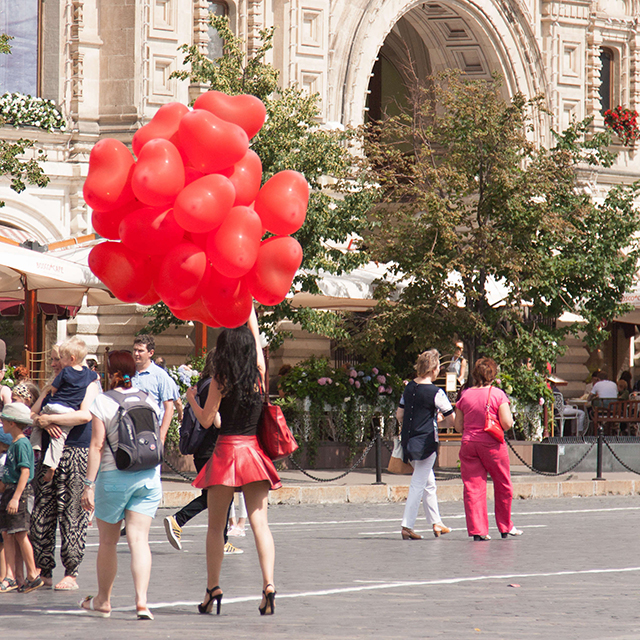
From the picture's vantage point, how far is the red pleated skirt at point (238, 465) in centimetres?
724

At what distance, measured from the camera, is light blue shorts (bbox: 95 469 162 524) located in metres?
7.29

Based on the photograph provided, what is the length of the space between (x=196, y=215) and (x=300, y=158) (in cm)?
987

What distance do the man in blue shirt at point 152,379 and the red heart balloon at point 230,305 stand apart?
360cm

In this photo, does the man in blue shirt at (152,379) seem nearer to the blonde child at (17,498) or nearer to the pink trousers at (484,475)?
the blonde child at (17,498)

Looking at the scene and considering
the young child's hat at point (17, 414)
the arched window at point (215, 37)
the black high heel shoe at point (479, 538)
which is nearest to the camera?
the young child's hat at point (17, 414)

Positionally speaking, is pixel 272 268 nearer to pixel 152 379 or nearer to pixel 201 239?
pixel 201 239

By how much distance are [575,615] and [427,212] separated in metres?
10.4

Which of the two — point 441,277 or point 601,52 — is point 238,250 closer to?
point 441,277

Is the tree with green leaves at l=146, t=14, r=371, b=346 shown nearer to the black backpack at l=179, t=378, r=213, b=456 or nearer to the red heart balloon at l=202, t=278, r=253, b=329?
the black backpack at l=179, t=378, r=213, b=456

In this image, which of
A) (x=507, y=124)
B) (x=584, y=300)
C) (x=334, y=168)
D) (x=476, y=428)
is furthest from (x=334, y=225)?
(x=476, y=428)

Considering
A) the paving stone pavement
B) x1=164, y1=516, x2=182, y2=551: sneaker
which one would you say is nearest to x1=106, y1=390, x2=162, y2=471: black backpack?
the paving stone pavement

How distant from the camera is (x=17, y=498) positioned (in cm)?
812

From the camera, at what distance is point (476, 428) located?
11.5 metres

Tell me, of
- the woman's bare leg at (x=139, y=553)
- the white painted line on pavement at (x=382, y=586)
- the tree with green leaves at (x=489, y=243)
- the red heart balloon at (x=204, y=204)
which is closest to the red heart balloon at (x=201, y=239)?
the red heart balloon at (x=204, y=204)
